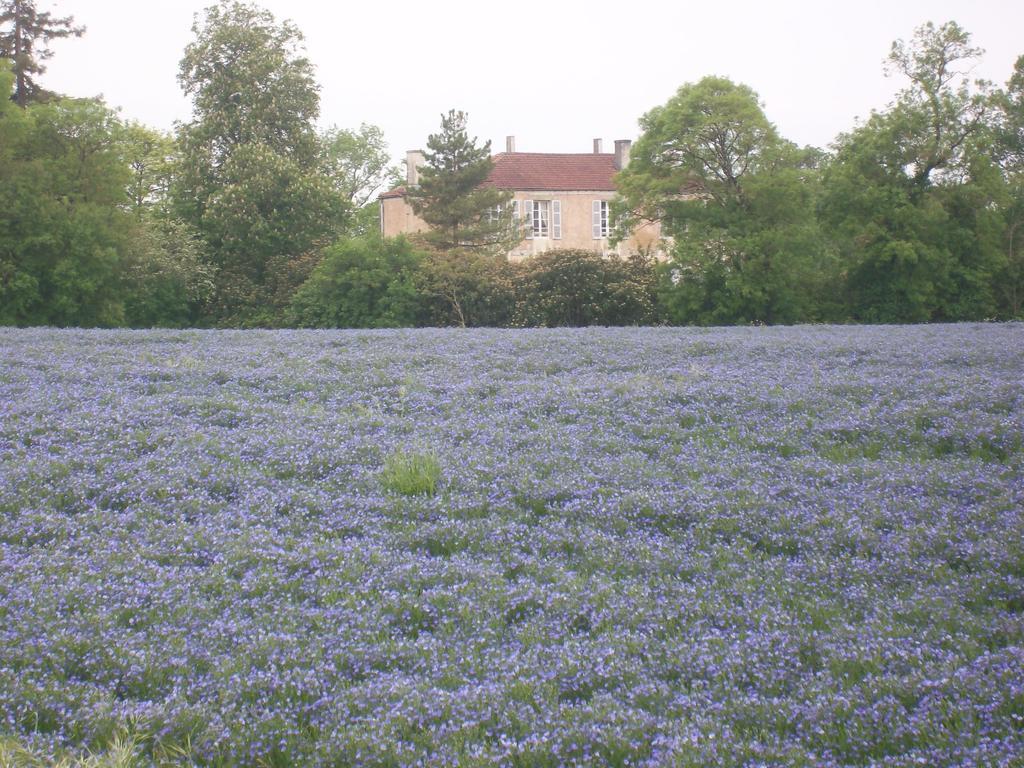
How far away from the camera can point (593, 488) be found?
22.8 ft

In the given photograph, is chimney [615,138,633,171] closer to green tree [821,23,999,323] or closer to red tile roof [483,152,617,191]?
red tile roof [483,152,617,191]

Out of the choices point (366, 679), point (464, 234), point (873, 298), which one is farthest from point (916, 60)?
point (366, 679)

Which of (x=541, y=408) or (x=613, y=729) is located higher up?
(x=541, y=408)

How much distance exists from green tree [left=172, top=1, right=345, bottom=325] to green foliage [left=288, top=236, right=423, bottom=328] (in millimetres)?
6449

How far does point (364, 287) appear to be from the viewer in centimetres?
3794

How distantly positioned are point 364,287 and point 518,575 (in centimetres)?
3351

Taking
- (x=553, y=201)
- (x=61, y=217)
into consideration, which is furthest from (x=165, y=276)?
(x=553, y=201)

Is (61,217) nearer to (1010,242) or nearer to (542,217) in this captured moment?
(542,217)

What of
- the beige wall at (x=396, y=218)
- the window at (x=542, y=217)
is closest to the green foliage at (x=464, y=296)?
the window at (x=542, y=217)

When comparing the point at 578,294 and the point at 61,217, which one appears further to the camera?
the point at 578,294

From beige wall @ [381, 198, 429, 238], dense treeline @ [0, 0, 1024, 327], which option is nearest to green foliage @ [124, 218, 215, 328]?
dense treeline @ [0, 0, 1024, 327]

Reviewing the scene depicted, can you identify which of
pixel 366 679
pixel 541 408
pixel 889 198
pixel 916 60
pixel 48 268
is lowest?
pixel 366 679

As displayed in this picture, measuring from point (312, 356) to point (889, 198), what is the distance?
34650 millimetres

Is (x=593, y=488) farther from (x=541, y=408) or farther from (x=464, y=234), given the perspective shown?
(x=464, y=234)
